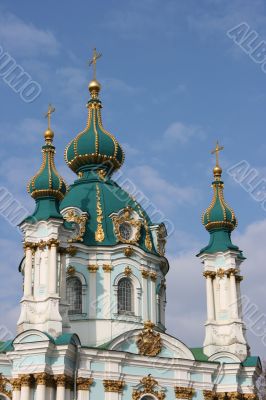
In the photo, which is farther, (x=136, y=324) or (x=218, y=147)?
(x=218, y=147)

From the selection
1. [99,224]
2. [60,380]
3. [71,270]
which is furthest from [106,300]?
[60,380]

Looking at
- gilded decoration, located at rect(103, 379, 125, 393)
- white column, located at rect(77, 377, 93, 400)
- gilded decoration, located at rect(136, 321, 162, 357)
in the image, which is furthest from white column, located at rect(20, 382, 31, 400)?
gilded decoration, located at rect(136, 321, 162, 357)

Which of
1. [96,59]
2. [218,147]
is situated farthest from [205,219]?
[96,59]

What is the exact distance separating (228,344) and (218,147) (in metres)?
7.28

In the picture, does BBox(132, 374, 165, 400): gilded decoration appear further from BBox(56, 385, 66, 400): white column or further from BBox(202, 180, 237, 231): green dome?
BBox(202, 180, 237, 231): green dome

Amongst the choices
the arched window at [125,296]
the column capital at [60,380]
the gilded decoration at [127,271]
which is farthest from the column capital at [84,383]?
the gilded decoration at [127,271]

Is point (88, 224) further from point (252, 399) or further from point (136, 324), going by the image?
point (252, 399)

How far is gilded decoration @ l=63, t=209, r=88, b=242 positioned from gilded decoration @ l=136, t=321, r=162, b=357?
12.7 feet

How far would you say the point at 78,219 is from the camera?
28297 millimetres

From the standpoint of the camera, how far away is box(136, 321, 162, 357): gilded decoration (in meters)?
26.0

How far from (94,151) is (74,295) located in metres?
5.68

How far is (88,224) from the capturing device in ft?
93.7

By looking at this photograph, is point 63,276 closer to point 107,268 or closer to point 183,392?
point 107,268

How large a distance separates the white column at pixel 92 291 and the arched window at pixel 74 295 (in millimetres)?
349
